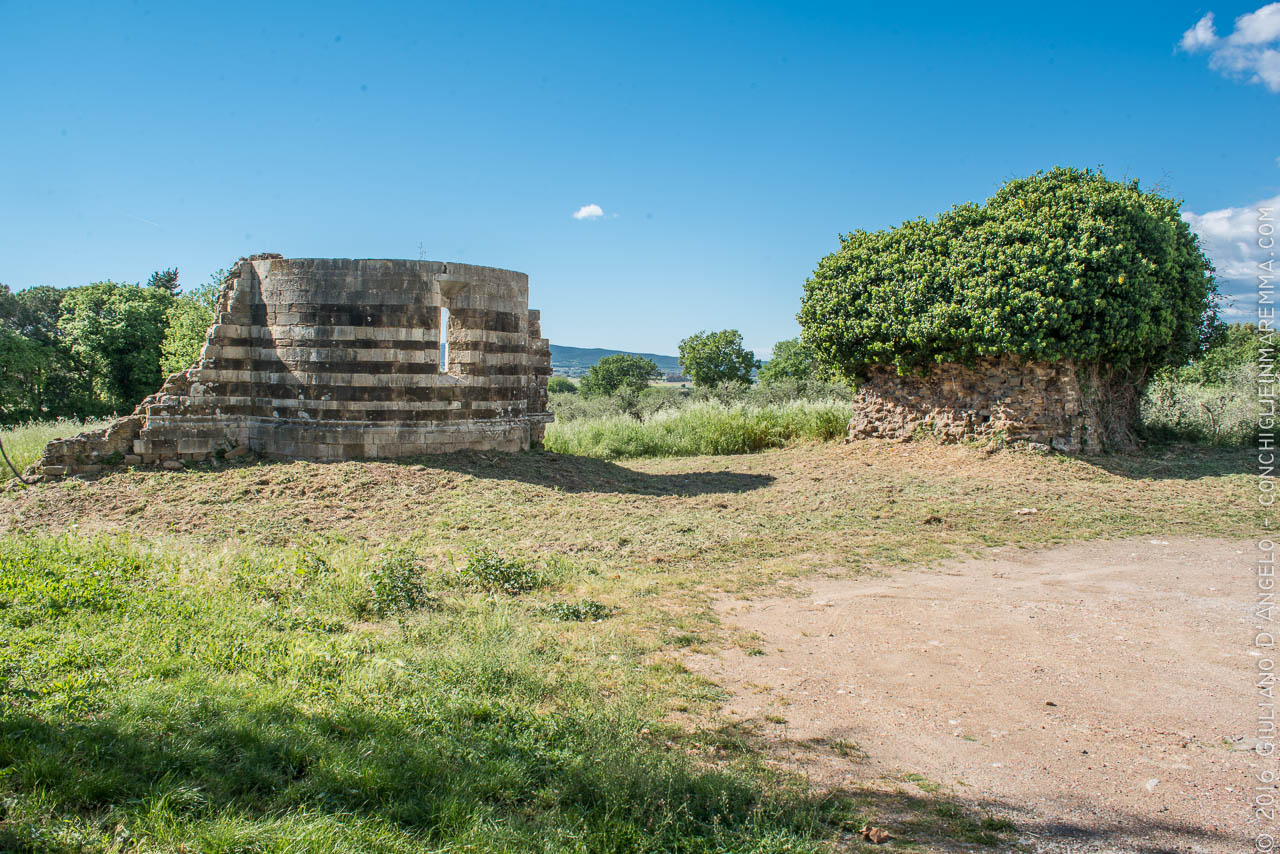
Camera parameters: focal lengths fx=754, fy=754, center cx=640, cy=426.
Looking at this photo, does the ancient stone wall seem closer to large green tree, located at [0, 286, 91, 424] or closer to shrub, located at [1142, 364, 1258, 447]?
shrub, located at [1142, 364, 1258, 447]

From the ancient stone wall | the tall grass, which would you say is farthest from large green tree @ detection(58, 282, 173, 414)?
the ancient stone wall

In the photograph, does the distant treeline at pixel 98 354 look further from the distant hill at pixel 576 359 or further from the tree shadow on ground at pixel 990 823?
the distant hill at pixel 576 359

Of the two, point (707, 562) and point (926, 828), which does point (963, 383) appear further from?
point (926, 828)

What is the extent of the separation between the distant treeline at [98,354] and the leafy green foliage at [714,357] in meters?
28.3

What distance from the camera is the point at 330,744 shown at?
3520 millimetres

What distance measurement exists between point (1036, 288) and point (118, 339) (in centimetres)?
3580

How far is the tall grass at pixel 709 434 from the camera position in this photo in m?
18.1

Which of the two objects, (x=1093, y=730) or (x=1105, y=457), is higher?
(x=1105, y=457)

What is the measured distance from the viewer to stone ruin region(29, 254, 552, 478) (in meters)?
11.5

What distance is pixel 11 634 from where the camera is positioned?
4.60 m

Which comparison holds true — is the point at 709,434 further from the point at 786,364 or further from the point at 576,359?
the point at 576,359

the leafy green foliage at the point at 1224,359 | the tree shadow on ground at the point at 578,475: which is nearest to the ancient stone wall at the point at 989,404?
the tree shadow on ground at the point at 578,475

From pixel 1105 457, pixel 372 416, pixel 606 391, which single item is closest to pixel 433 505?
pixel 372 416

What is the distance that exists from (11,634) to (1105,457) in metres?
15.3
